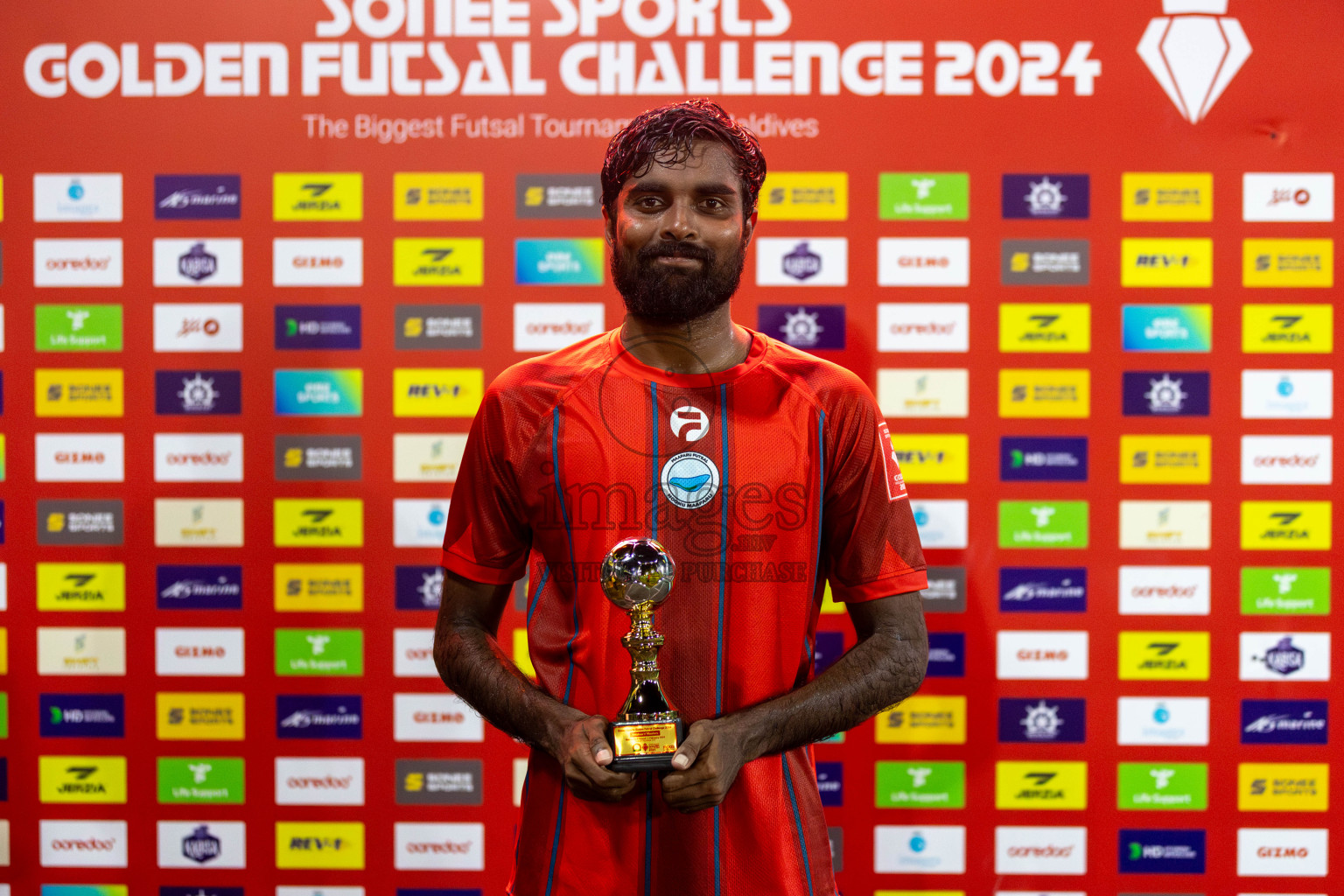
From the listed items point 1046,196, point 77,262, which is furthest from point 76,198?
point 1046,196

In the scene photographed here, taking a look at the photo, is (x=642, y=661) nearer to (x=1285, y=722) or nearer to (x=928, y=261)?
(x=928, y=261)

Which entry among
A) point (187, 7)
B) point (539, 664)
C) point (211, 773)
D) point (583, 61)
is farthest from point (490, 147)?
point (211, 773)

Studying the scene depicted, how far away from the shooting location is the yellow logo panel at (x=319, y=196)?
2.22 m

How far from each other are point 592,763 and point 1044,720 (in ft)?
5.04

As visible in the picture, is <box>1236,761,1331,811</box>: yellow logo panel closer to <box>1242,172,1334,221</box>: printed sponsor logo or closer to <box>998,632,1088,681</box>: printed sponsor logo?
<box>998,632,1088,681</box>: printed sponsor logo

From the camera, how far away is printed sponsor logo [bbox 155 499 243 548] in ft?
7.40

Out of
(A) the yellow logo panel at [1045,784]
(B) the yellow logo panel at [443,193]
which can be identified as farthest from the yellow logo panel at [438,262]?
(A) the yellow logo panel at [1045,784]

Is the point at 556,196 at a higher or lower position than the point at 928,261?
higher

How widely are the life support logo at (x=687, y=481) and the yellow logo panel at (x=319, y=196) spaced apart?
4.34ft

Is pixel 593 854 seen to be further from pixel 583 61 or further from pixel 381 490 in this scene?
pixel 583 61

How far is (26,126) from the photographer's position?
7.37 ft

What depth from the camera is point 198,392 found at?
225 centimetres

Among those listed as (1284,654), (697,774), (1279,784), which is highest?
(697,774)

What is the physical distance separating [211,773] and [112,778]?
261 millimetres
